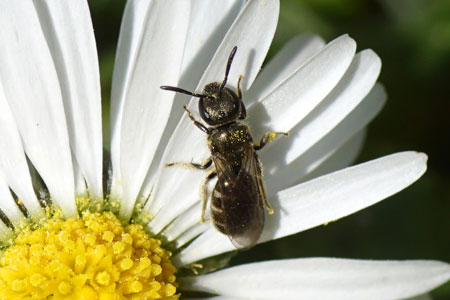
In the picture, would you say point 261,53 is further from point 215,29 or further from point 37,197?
point 37,197

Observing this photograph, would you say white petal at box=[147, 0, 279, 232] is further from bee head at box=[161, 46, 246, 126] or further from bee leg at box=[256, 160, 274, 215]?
bee leg at box=[256, 160, 274, 215]

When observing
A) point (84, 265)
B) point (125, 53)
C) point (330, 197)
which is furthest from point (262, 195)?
point (125, 53)

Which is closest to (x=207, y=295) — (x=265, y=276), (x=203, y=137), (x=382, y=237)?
(x=265, y=276)

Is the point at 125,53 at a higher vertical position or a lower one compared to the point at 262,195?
higher

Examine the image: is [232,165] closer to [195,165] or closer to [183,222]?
[195,165]

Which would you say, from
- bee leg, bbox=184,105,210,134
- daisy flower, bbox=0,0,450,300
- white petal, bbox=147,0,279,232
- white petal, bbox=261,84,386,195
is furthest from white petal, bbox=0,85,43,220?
white petal, bbox=261,84,386,195

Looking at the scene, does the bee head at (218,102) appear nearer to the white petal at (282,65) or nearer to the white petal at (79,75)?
the white petal at (282,65)
